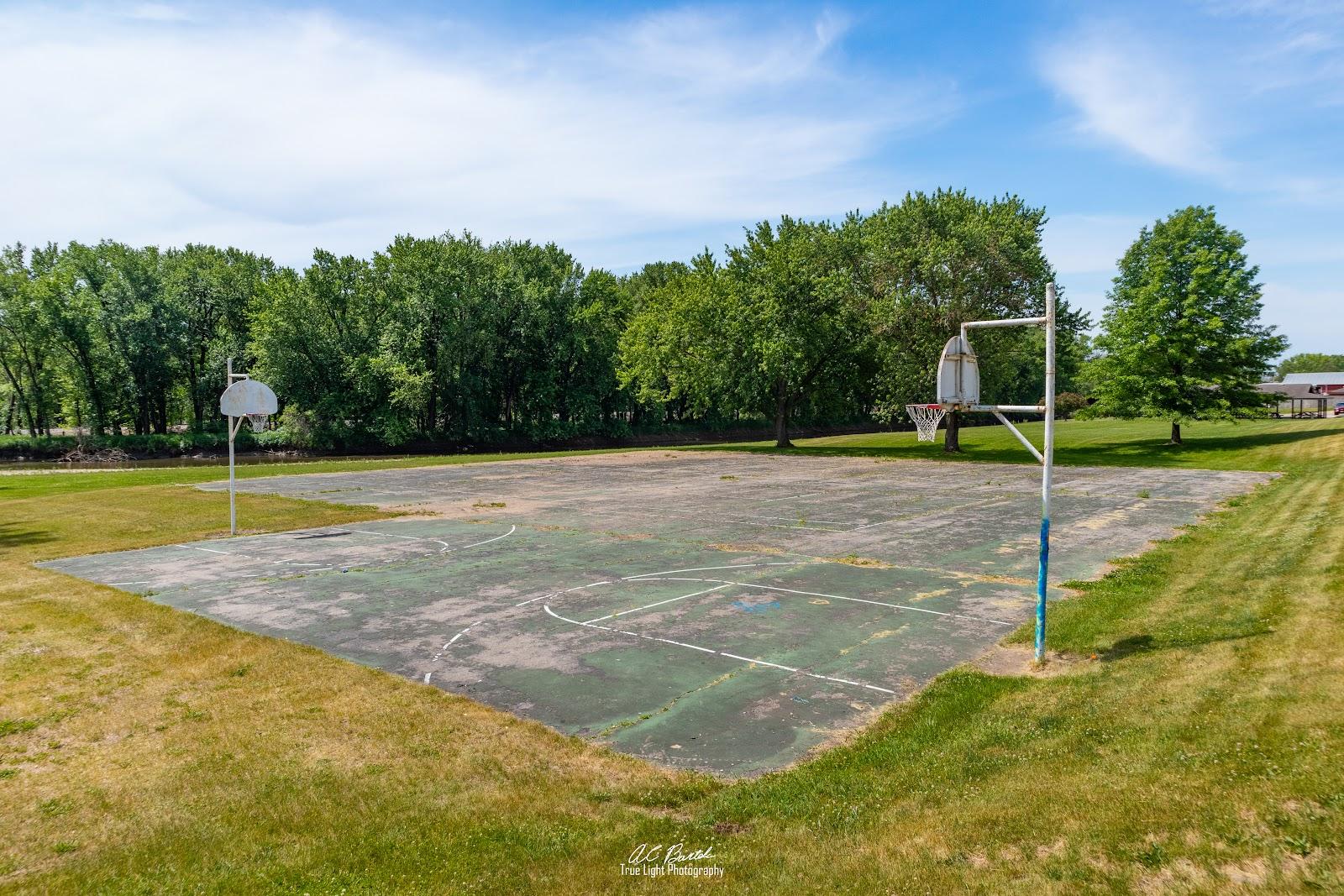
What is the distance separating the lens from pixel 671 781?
23.6ft

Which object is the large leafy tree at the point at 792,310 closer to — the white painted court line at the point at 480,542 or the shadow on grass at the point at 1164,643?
the white painted court line at the point at 480,542

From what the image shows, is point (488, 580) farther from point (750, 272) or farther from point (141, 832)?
point (750, 272)

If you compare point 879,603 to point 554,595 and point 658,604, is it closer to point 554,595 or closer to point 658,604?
point 658,604

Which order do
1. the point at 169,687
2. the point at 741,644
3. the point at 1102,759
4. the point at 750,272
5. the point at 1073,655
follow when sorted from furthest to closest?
the point at 750,272
the point at 741,644
the point at 1073,655
the point at 169,687
the point at 1102,759

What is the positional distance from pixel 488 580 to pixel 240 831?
914 centimetres

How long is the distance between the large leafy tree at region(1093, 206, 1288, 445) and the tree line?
455 centimetres

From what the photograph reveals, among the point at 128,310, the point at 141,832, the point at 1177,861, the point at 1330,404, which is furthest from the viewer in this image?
the point at 1330,404

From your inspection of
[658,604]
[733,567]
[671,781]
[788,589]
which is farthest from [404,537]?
[671,781]

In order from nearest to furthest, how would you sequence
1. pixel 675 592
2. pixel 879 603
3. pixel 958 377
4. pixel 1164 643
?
pixel 958 377, pixel 1164 643, pixel 879 603, pixel 675 592

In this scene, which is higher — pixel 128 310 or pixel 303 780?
pixel 128 310

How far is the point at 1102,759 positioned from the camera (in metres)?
6.71

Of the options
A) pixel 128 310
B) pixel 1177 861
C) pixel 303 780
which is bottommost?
pixel 303 780

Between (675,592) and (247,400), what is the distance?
14875mm

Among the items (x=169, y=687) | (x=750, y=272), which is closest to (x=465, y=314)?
(x=750, y=272)
